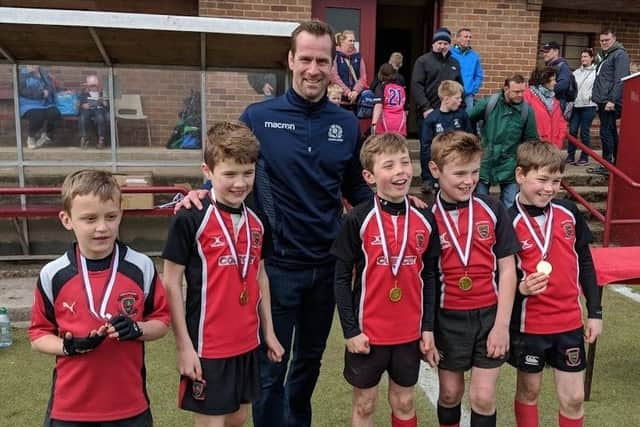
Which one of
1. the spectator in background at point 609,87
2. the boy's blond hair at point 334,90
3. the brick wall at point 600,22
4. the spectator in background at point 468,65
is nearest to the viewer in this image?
the boy's blond hair at point 334,90

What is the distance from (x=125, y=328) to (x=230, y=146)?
2.58 feet

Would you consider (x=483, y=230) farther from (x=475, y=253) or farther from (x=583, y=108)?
(x=583, y=108)

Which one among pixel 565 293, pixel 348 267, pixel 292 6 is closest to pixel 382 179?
pixel 348 267

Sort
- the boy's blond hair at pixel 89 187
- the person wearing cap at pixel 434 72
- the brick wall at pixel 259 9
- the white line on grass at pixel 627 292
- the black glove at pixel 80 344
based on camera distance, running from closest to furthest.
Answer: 1. the black glove at pixel 80 344
2. the boy's blond hair at pixel 89 187
3. the white line on grass at pixel 627 292
4. the person wearing cap at pixel 434 72
5. the brick wall at pixel 259 9

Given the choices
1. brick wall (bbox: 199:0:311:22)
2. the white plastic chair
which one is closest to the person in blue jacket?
the white plastic chair

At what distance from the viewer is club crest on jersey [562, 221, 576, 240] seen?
2949 mm

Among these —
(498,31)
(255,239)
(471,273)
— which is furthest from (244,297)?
(498,31)

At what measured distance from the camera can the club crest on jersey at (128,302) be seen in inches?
90.8

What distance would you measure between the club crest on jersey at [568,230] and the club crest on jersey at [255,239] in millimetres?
1436

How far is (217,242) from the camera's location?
2488 mm

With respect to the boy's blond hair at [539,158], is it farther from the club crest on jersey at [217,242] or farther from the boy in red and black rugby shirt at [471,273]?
the club crest on jersey at [217,242]

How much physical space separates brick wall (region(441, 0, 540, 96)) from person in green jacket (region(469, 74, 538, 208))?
3.86 m

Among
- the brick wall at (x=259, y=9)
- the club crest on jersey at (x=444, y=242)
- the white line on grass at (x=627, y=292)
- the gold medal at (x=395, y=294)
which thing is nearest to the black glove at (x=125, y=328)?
the gold medal at (x=395, y=294)

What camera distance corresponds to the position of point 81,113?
696 cm
